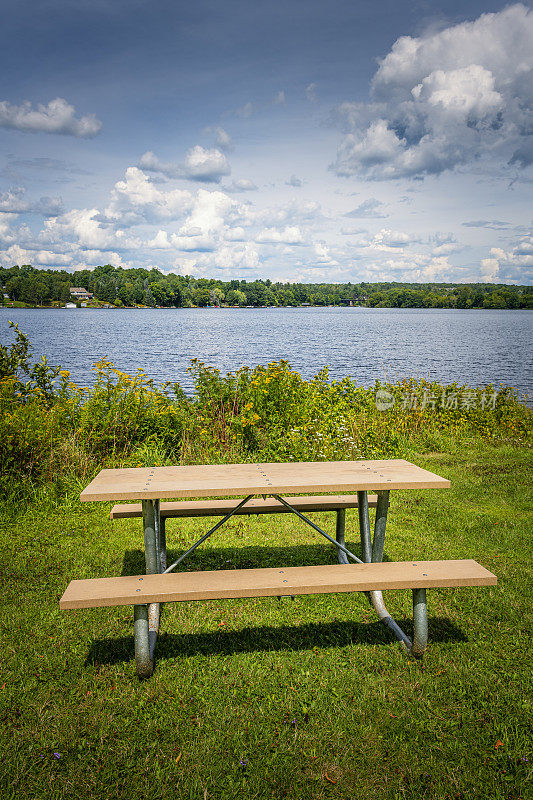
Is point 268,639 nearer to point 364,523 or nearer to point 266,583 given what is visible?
point 266,583

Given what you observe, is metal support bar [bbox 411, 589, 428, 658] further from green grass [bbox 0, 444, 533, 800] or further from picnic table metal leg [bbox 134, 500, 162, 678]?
picnic table metal leg [bbox 134, 500, 162, 678]

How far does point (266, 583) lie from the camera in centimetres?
309

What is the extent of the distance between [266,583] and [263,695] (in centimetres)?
64

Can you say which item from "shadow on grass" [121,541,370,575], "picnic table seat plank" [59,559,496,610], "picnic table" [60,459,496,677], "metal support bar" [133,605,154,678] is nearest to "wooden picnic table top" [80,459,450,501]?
"picnic table" [60,459,496,677]

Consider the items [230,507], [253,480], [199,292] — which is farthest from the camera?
[199,292]

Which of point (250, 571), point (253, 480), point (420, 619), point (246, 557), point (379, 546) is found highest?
point (253, 480)

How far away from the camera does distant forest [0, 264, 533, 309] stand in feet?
294

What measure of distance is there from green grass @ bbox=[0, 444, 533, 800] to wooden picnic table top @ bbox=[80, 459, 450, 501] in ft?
3.55

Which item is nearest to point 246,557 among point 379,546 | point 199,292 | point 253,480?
point 379,546

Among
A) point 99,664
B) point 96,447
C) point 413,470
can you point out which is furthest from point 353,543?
point 96,447

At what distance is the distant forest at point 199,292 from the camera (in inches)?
3531

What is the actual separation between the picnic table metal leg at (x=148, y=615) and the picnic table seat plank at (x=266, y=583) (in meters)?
0.18

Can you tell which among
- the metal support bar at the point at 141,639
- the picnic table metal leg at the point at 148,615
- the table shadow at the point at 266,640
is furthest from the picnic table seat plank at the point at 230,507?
the metal support bar at the point at 141,639

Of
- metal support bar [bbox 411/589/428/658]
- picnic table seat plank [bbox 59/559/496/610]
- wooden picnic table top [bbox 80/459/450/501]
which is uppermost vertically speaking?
wooden picnic table top [bbox 80/459/450/501]
